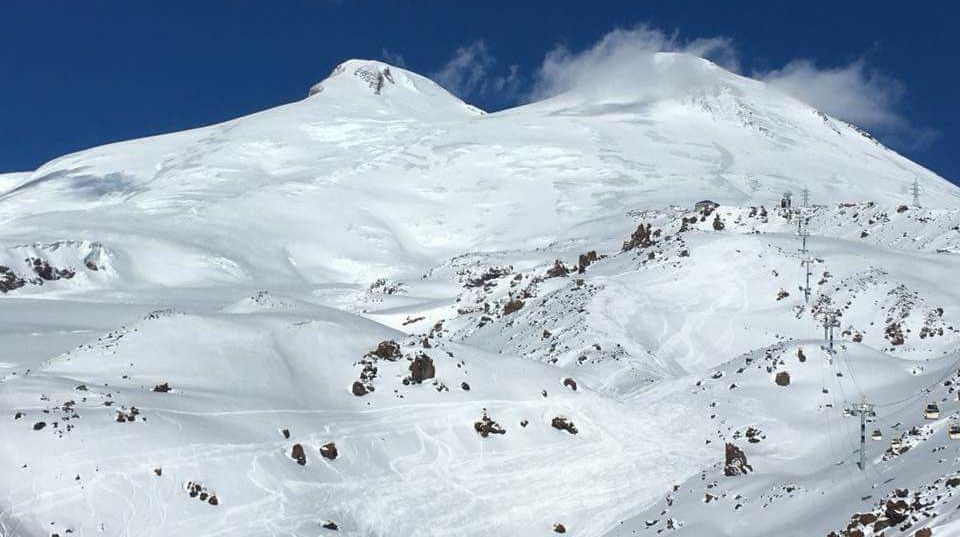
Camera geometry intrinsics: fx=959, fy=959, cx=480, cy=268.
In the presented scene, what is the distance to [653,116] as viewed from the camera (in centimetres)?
19675

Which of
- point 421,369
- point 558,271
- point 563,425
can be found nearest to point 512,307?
point 558,271

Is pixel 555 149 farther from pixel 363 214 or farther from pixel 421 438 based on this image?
pixel 421 438

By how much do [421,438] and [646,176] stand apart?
12281 cm

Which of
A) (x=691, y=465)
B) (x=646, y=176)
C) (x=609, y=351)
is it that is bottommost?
(x=691, y=465)

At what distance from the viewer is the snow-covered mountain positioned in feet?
93.4

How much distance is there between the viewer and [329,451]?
110ft

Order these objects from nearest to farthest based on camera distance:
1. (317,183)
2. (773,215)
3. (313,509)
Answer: (313,509)
(773,215)
(317,183)

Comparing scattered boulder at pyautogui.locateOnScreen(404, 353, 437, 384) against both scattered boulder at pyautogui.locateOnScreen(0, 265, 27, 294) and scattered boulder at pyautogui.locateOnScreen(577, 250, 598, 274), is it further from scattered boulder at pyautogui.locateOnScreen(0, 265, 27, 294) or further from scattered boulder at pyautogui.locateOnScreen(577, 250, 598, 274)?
scattered boulder at pyautogui.locateOnScreen(0, 265, 27, 294)

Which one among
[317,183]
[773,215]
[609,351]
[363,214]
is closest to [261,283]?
[363,214]

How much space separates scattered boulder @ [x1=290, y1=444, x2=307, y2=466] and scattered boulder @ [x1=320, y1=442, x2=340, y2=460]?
96 centimetres

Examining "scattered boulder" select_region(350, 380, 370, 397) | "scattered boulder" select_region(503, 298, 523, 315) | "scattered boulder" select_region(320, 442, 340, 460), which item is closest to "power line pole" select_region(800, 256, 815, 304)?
"scattered boulder" select_region(503, 298, 523, 315)

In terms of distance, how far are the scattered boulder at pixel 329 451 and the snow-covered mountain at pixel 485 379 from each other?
95mm

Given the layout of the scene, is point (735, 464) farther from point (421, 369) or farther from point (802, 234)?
point (802, 234)

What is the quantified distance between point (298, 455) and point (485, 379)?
38.5ft
